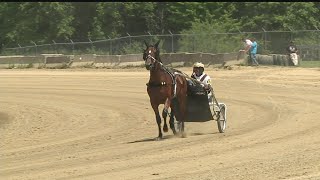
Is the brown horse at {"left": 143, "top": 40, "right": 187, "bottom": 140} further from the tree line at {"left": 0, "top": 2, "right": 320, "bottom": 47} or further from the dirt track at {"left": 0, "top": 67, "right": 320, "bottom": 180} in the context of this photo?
the tree line at {"left": 0, "top": 2, "right": 320, "bottom": 47}

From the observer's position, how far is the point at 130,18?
7081 centimetres

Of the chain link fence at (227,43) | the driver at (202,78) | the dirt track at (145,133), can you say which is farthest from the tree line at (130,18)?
the driver at (202,78)

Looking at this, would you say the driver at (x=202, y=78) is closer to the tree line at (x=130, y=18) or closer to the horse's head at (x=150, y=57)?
the horse's head at (x=150, y=57)

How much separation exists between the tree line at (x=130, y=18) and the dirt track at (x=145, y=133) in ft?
93.3

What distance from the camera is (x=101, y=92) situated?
31.5m

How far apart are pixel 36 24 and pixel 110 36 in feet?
25.0

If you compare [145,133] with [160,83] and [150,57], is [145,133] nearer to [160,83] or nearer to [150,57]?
[160,83]

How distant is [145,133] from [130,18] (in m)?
52.4

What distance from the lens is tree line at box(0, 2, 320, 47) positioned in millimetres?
65125

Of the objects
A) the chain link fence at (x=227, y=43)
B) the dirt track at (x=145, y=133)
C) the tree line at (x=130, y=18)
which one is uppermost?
the tree line at (x=130, y=18)

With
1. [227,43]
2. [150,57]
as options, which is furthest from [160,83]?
[227,43]

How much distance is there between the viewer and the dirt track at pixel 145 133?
12172 millimetres

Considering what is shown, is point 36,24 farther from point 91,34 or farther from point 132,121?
point 132,121

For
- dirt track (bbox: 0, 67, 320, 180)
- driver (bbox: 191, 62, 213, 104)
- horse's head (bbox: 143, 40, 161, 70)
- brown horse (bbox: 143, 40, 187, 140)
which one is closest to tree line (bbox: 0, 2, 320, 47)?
dirt track (bbox: 0, 67, 320, 180)
